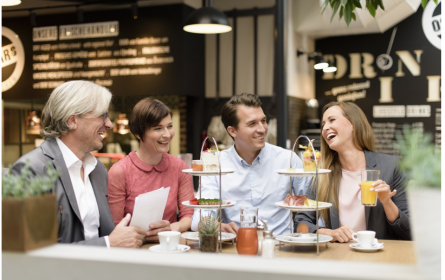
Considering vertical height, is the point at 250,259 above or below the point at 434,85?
below

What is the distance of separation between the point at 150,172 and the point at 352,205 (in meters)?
1.17

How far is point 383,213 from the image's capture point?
2.65 m

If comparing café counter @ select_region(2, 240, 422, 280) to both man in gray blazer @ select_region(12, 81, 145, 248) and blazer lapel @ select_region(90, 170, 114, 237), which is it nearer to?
man in gray blazer @ select_region(12, 81, 145, 248)

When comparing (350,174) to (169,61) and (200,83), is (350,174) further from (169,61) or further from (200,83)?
(200,83)

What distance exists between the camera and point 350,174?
2758 millimetres

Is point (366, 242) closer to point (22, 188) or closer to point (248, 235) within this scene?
point (248, 235)

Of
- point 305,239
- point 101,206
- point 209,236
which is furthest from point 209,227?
point 101,206

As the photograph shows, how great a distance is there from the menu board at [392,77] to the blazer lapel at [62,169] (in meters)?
6.75

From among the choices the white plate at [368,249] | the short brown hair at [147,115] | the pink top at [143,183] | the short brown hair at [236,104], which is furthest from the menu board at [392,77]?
the white plate at [368,249]

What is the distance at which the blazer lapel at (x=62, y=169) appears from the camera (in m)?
2.15

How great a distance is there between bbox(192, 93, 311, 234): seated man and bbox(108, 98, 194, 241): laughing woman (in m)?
Answer: 0.17

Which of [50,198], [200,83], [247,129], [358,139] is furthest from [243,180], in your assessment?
[200,83]

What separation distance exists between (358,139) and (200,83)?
515cm

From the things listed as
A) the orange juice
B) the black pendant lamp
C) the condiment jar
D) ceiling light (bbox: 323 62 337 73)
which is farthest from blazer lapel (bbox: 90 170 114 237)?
ceiling light (bbox: 323 62 337 73)
